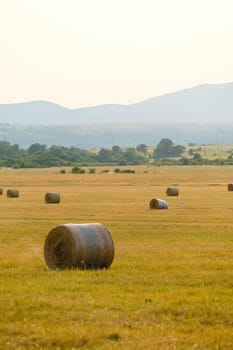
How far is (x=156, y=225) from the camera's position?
35312 millimetres

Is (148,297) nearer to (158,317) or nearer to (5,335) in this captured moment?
(158,317)

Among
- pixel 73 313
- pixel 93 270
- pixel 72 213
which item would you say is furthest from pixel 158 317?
pixel 72 213

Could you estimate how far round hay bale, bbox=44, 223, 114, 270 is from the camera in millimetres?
18844

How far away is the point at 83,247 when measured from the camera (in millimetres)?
18797

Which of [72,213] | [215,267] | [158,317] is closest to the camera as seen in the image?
[158,317]

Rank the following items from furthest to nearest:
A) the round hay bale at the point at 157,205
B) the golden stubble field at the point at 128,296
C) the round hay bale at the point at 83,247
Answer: the round hay bale at the point at 157,205 < the round hay bale at the point at 83,247 < the golden stubble field at the point at 128,296

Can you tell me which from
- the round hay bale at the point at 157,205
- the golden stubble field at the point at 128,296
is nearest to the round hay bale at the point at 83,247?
the golden stubble field at the point at 128,296

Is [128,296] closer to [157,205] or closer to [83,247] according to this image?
[83,247]

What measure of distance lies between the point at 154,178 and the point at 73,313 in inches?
3629

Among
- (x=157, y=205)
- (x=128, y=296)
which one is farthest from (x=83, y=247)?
(x=157, y=205)

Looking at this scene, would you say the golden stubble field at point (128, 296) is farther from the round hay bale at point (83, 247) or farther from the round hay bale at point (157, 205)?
the round hay bale at point (157, 205)

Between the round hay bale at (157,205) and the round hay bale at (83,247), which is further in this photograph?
the round hay bale at (157,205)

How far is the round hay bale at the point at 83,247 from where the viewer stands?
18.8 m

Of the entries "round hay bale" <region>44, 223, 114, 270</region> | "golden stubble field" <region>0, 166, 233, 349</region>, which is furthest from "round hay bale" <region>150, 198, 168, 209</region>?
"round hay bale" <region>44, 223, 114, 270</region>
